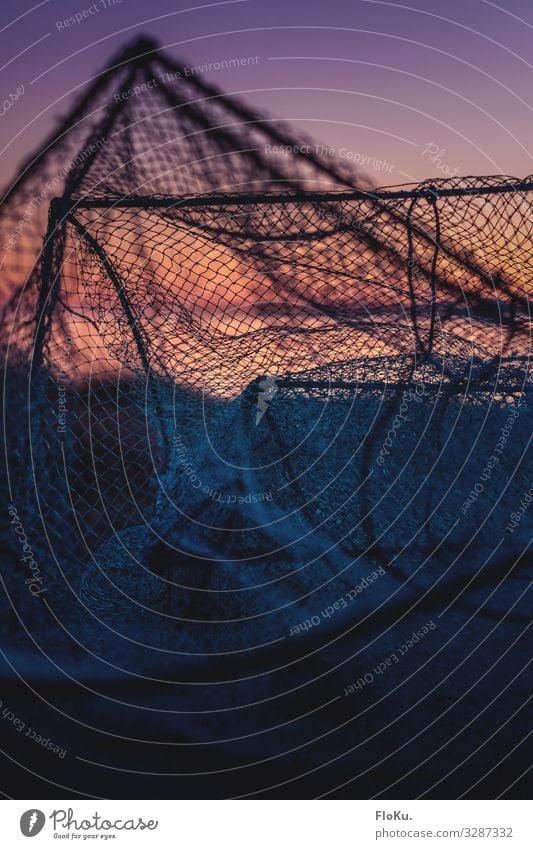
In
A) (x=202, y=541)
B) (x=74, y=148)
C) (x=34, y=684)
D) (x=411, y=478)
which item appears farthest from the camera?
(x=411, y=478)

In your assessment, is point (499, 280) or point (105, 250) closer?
point (105, 250)

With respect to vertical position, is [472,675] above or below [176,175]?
below

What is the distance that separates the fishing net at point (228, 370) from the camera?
7.20 ft

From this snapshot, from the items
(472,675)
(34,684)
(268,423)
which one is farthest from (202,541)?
(472,675)

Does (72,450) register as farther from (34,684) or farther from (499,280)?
(499,280)

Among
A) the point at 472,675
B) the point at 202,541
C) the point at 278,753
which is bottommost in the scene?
the point at 278,753

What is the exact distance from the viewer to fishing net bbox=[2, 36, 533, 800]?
2193 millimetres

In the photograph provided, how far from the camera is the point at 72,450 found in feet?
7.52

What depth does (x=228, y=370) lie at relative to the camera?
250cm

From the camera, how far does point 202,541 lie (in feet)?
7.81

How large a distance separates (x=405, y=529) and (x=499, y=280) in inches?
32.5

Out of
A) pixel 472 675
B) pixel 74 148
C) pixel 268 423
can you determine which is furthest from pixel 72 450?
pixel 472 675

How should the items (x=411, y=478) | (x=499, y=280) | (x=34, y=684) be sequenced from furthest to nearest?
(x=411, y=478) < (x=499, y=280) < (x=34, y=684)

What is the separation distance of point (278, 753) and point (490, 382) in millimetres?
1494
